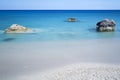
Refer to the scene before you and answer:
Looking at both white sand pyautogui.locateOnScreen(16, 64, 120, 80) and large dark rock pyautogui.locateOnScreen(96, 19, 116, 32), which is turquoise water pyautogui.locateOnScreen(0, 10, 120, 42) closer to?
large dark rock pyautogui.locateOnScreen(96, 19, 116, 32)

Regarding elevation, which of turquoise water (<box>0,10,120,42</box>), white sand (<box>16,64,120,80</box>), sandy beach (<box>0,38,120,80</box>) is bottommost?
turquoise water (<box>0,10,120,42</box>)

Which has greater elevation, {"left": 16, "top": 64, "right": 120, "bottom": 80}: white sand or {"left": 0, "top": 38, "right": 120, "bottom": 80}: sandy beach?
{"left": 16, "top": 64, "right": 120, "bottom": 80}: white sand

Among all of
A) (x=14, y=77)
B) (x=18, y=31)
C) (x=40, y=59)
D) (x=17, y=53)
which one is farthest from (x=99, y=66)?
(x=18, y=31)

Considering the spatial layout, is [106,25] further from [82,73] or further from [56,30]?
[82,73]

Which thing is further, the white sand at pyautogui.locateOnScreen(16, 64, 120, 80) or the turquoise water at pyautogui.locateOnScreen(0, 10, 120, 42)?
the turquoise water at pyautogui.locateOnScreen(0, 10, 120, 42)

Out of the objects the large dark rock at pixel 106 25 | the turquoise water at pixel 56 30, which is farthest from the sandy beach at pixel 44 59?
the large dark rock at pixel 106 25

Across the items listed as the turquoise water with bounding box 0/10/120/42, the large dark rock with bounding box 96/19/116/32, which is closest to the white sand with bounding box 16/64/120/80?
the turquoise water with bounding box 0/10/120/42

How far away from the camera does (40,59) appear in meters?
6.88

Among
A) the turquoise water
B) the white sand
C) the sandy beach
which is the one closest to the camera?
the white sand

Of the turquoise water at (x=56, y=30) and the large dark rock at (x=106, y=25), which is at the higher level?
the large dark rock at (x=106, y=25)

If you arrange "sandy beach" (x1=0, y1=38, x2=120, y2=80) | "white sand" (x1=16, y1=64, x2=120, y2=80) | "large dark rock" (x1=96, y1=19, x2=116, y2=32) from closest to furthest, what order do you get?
"white sand" (x1=16, y1=64, x2=120, y2=80) → "sandy beach" (x1=0, y1=38, x2=120, y2=80) → "large dark rock" (x1=96, y1=19, x2=116, y2=32)

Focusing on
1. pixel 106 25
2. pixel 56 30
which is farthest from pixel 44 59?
pixel 56 30

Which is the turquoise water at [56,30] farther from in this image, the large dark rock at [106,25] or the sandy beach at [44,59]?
the sandy beach at [44,59]

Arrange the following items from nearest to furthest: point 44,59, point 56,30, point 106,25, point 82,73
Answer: point 82,73, point 44,59, point 106,25, point 56,30
